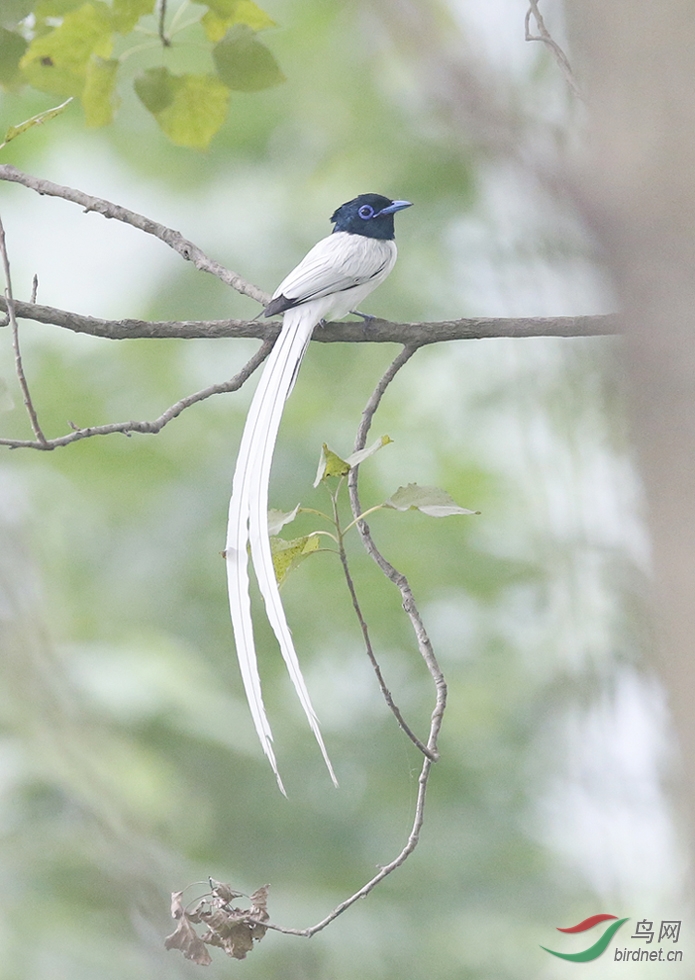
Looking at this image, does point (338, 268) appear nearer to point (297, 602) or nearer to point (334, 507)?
point (334, 507)

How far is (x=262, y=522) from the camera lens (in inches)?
37.3

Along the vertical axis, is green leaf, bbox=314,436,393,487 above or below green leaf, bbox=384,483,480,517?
above

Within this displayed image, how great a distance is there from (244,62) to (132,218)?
9.9 inches

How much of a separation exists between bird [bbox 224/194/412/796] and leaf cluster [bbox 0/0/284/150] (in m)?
0.25

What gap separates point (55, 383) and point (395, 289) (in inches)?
44.7

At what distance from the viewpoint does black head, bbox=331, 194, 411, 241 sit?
1473 millimetres

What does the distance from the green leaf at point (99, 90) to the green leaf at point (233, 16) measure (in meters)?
0.14

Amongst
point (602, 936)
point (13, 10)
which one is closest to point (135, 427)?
point (13, 10)

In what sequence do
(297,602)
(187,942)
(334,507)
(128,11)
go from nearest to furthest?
(187,942)
(334,507)
(128,11)
(297,602)

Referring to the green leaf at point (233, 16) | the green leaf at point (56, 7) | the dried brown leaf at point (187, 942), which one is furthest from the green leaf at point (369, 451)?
the green leaf at point (56, 7)

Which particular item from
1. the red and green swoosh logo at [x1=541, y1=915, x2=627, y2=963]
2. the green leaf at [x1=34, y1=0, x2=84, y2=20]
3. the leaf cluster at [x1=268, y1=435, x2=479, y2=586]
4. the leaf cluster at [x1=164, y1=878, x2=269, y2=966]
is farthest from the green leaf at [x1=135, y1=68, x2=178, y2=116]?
the red and green swoosh logo at [x1=541, y1=915, x2=627, y2=963]

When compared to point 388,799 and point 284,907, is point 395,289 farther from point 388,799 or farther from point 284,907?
point 284,907

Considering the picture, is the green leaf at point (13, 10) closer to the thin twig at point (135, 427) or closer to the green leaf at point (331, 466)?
the thin twig at point (135, 427)

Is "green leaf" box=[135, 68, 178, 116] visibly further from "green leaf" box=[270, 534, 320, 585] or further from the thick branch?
"green leaf" box=[270, 534, 320, 585]
